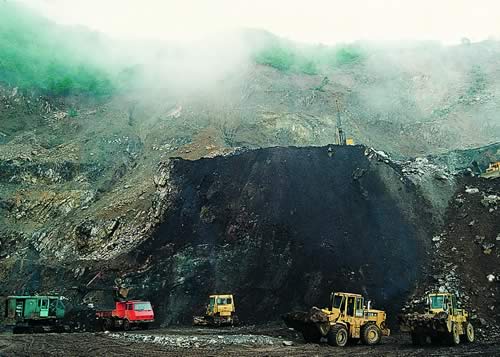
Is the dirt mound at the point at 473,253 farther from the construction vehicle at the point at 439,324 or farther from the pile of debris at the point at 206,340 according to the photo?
the pile of debris at the point at 206,340

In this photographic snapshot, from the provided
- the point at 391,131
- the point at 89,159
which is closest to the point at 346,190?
the point at 391,131

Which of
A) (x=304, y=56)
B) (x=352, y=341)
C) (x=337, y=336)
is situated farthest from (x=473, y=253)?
(x=304, y=56)

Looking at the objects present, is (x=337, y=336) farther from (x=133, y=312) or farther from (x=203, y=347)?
(x=133, y=312)

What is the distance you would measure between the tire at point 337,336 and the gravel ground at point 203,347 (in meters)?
0.26

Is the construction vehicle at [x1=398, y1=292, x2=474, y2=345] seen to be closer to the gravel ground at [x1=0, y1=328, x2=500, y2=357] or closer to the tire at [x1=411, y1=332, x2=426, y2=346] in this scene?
the tire at [x1=411, y1=332, x2=426, y2=346]

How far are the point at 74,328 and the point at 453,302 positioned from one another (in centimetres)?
1850

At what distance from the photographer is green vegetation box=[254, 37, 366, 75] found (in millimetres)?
62125

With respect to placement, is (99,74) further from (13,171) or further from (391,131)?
(391,131)

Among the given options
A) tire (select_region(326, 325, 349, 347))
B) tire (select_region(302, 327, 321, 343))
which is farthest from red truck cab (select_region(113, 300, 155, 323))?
tire (select_region(326, 325, 349, 347))

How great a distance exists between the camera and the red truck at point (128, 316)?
23344mm

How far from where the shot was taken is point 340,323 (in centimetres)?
1595

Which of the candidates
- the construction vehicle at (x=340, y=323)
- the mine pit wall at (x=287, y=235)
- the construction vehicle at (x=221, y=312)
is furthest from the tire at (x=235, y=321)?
the construction vehicle at (x=340, y=323)

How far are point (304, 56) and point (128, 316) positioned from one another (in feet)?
167

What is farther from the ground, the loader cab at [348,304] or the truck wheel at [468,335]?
the loader cab at [348,304]
